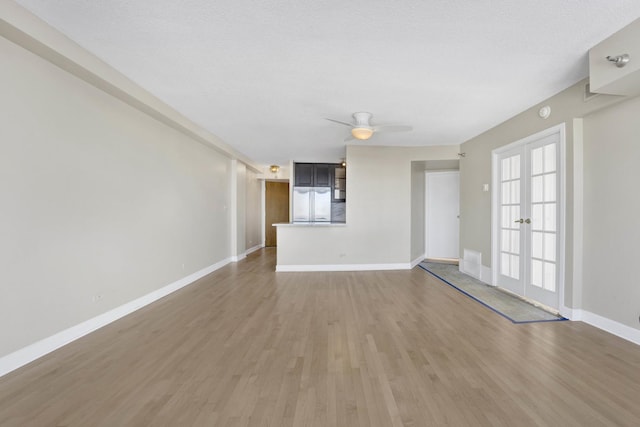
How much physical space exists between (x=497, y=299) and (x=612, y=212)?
157cm

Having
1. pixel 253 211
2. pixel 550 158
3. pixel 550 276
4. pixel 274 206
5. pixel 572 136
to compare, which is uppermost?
pixel 572 136

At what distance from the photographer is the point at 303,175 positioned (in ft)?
22.3

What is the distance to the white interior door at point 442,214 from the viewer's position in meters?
6.13

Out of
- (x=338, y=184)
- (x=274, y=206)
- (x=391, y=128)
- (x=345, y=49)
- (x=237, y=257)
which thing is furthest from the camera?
(x=274, y=206)

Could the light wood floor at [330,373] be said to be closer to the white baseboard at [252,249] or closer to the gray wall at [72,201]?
the gray wall at [72,201]

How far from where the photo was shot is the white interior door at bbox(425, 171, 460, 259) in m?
6.13

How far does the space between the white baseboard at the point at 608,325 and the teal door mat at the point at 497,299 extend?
0.15 m

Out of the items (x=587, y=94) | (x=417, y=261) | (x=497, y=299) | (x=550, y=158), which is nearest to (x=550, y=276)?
(x=497, y=299)

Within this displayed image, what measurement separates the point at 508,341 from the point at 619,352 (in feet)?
2.60

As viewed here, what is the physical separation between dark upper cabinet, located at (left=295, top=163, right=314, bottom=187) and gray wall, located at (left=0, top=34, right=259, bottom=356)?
3274mm

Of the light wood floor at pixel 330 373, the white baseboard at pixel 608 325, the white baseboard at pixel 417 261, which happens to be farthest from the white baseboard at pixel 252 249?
the white baseboard at pixel 608 325

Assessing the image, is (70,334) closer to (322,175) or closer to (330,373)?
(330,373)

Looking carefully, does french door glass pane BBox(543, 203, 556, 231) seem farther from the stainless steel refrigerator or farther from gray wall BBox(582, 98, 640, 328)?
the stainless steel refrigerator

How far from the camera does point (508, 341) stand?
2375 millimetres
